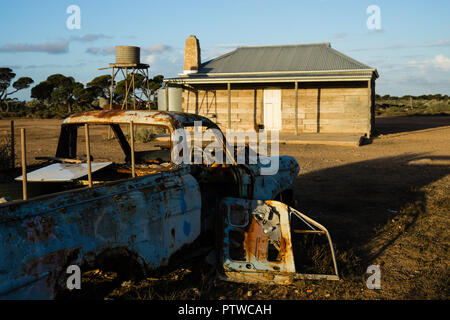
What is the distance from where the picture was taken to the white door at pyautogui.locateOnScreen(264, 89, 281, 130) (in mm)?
21422

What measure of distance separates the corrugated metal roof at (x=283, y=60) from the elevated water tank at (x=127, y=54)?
565 cm

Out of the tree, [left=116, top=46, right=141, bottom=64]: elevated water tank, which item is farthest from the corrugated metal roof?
the tree

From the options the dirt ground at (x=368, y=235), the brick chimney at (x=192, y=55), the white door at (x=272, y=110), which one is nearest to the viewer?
the dirt ground at (x=368, y=235)

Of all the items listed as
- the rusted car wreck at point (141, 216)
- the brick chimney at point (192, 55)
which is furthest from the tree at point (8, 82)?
the rusted car wreck at point (141, 216)

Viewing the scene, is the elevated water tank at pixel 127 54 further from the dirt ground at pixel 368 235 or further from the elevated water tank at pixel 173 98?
the dirt ground at pixel 368 235

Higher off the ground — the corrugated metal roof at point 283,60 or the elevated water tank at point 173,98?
the corrugated metal roof at point 283,60

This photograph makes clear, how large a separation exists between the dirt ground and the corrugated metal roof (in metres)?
9.77

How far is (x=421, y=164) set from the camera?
12.1 m

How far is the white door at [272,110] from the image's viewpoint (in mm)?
21422

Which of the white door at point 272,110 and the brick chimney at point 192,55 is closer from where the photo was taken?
the white door at point 272,110

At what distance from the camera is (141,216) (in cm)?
324

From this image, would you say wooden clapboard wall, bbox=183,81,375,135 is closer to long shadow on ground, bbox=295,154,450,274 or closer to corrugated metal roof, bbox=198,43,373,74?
corrugated metal roof, bbox=198,43,373,74
